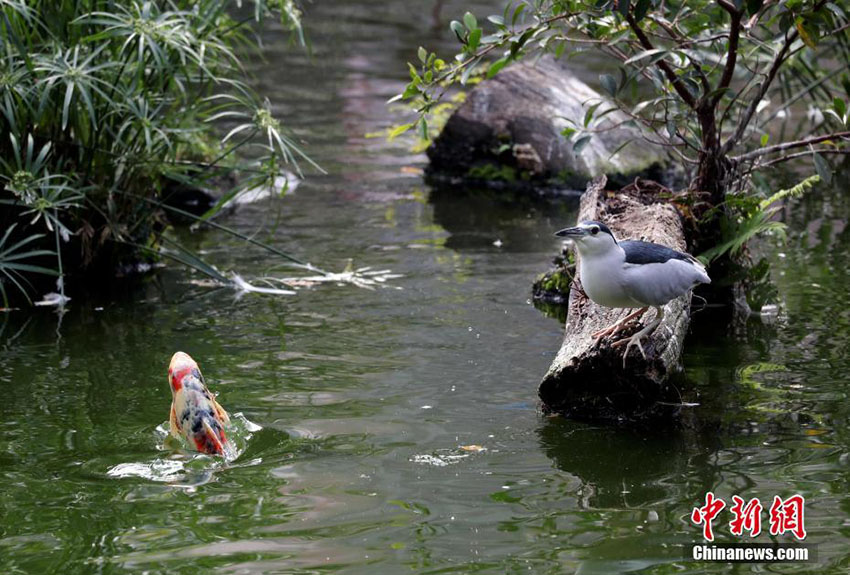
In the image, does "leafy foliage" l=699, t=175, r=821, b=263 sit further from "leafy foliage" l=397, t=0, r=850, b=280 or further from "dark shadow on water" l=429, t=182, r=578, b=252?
"dark shadow on water" l=429, t=182, r=578, b=252

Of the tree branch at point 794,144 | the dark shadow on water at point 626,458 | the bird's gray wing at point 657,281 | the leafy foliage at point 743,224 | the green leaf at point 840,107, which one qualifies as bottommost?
the dark shadow on water at point 626,458

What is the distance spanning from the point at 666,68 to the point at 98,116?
312 cm

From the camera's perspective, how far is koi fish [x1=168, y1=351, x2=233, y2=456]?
4.38 m

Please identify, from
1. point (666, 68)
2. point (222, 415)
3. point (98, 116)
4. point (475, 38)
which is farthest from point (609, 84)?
point (98, 116)

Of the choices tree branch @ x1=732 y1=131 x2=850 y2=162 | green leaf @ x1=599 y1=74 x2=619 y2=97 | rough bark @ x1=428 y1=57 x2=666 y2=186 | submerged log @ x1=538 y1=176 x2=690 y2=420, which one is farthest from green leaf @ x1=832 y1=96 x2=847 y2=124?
rough bark @ x1=428 y1=57 x2=666 y2=186

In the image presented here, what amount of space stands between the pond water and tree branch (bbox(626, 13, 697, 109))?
1234mm

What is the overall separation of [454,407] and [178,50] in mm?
2704

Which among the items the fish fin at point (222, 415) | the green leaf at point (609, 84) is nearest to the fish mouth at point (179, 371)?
the fish fin at point (222, 415)

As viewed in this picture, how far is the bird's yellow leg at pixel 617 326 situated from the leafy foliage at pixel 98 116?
88.6 inches

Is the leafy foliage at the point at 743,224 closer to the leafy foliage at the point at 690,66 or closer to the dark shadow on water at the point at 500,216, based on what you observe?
the leafy foliage at the point at 690,66

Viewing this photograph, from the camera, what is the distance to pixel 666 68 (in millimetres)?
5531

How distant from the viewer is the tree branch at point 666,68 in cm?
535

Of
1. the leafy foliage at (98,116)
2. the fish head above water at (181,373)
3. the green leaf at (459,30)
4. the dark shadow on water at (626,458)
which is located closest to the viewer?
the dark shadow on water at (626,458)

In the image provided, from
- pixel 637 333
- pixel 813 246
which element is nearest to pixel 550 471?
pixel 637 333
